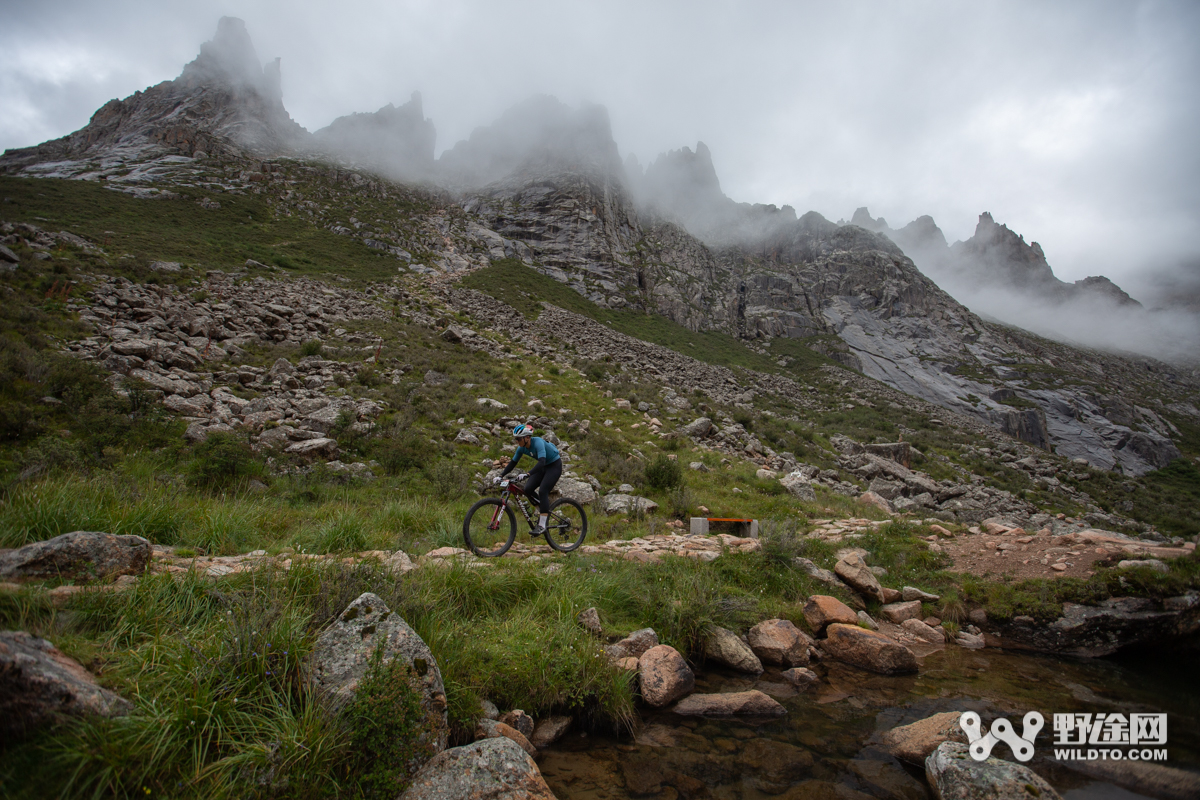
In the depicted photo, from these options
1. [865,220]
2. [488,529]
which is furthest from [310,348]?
[865,220]

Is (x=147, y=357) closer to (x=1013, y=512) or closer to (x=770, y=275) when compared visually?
(x=1013, y=512)

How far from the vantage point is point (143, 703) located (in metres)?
2.26

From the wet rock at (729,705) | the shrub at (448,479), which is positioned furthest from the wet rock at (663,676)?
the shrub at (448,479)

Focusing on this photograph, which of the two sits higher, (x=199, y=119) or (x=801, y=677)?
(x=199, y=119)

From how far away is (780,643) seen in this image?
5.23 m

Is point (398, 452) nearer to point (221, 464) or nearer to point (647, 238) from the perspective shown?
point (221, 464)

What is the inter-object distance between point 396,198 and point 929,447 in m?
63.6

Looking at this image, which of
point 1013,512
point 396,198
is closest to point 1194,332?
point 1013,512

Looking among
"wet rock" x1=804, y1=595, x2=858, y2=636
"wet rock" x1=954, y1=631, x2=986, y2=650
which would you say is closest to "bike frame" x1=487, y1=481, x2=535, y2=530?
"wet rock" x1=804, y1=595, x2=858, y2=636

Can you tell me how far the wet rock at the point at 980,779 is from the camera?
2895 millimetres

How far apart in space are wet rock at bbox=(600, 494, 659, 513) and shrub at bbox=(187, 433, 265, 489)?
21.8ft

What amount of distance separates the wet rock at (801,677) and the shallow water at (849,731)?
85 mm

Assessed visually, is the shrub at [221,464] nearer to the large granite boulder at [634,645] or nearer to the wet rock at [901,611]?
the large granite boulder at [634,645]

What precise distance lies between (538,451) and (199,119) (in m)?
91.3
